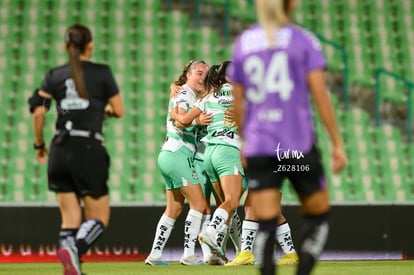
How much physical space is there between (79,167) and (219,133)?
11.6 feet

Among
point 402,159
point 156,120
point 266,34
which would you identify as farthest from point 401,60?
point 266,34

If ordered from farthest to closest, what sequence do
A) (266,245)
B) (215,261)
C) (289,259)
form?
(215,261), (289,259), (266,245)

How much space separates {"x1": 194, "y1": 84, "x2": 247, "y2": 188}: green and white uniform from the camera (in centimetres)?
1018

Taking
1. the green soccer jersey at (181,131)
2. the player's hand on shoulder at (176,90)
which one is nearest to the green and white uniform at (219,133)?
the green soccer jersey at (181,131)

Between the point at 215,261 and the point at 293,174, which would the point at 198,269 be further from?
the point at 293,174

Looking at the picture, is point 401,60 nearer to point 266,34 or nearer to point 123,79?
point 123,79

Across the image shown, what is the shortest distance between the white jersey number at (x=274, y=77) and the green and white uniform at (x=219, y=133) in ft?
15.2

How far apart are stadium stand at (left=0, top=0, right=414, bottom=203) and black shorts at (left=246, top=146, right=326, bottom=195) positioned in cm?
858

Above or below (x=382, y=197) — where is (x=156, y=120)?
above

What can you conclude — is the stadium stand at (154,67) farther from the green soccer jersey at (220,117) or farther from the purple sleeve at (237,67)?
the purple sleeve at (237,67)

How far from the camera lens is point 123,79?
15891 millimetres

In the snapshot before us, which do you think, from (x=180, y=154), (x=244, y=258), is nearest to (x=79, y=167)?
→ (x=180, y=154)

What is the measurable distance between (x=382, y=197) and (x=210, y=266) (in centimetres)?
523

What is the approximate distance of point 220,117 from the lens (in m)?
10.3
